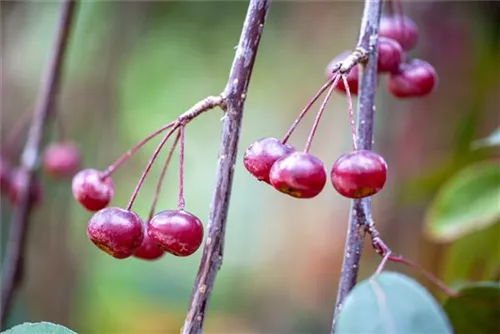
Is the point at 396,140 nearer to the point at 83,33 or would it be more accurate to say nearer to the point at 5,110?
the point at 83,33

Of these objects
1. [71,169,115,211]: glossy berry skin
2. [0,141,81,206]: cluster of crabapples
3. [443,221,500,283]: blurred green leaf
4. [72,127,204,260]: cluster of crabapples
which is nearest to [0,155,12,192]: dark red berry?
[0,141,81,206]: cluster of crabapples

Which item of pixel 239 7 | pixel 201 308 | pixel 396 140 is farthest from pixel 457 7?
pixel 201 308

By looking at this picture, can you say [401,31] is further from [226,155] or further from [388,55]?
[226,155]

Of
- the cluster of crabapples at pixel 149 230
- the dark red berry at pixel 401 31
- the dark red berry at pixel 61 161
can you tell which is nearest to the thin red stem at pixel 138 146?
the cluster of crabapples at pixel 149 230

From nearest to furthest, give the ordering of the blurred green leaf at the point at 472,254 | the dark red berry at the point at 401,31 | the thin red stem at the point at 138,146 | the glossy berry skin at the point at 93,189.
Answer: the thin red stem at the point at 138,146 < the glossy berry skin at the point at 93,189 < the dark red berry at the point at 401,31 < the blurred green leaf at the point at 472,254

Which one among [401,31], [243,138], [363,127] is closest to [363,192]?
[363,127]

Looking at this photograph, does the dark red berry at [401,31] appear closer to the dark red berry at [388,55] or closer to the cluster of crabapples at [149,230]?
the dark red berry at [388,55]
